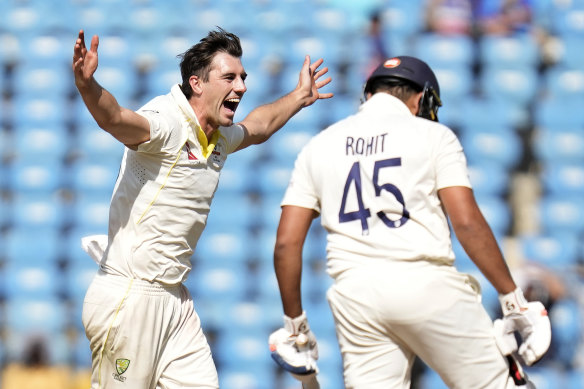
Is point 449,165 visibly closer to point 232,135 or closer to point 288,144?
point 232,135

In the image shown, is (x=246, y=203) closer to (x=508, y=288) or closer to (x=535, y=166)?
(x=535, y=166)

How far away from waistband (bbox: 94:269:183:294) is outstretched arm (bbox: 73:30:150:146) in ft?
2.26

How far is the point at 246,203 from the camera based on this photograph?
27.1ft

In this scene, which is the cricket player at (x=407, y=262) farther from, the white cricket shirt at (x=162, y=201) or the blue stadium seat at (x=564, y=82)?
the blue stadium seat at (x=564, y=82)

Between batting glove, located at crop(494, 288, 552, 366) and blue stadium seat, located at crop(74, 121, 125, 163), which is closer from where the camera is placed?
batting glove, located at crop(494, 288, 552, 366)

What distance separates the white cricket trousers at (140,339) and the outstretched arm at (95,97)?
0.75 metres

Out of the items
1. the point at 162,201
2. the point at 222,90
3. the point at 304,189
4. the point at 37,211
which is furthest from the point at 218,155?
the point at 37,211

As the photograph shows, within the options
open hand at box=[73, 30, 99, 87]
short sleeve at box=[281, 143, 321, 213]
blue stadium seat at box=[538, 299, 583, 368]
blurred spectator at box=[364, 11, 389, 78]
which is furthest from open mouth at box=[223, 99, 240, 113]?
blurred spectator at box=[364, 11, 389, 78]

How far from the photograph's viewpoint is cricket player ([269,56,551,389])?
3.30 meters

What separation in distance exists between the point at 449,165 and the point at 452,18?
576 cm

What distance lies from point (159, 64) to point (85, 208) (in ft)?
5.64

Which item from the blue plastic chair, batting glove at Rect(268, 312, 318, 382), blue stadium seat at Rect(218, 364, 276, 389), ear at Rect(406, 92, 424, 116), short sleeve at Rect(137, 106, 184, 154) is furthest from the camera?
the blue plastic chair

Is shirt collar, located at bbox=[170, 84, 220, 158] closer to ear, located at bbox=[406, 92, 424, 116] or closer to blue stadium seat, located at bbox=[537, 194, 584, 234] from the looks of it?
ear, located at bbox=[406, 92, 424, 116]

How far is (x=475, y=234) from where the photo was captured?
10.9 ft
